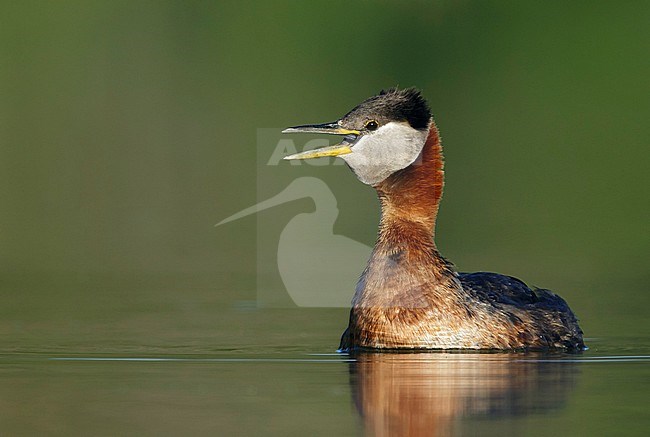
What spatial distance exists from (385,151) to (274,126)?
11062mm

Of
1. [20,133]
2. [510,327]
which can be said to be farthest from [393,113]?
[20,133]

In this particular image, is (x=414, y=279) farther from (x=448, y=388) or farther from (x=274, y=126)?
(x=274, y=126)

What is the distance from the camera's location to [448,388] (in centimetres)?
1068

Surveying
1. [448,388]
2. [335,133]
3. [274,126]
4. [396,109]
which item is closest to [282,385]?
[448,388]

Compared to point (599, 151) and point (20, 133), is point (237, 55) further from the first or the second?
point (599, 151)

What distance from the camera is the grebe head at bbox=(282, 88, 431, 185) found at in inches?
528

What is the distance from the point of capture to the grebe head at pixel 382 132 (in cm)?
1341

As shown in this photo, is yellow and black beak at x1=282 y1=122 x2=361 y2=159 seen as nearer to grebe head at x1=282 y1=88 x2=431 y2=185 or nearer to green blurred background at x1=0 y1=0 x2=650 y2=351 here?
grebe head at x1=282 y1=88 x2=431 y2=185

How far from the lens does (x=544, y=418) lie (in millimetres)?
9672

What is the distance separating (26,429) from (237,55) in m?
19.3

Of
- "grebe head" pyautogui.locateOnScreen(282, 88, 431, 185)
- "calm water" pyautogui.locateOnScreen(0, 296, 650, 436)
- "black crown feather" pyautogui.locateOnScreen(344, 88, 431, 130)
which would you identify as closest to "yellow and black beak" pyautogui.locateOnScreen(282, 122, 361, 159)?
"grebe head" pyautogui.locateOnScreen(282, 88, 431, 185)

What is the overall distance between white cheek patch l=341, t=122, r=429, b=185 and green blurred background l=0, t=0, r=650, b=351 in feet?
9.95

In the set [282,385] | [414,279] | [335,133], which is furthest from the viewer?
[335,133]

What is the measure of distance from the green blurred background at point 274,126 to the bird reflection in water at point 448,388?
4.18 meters
